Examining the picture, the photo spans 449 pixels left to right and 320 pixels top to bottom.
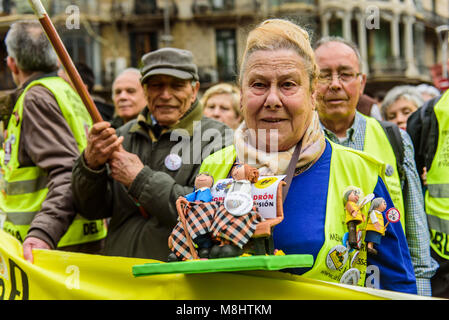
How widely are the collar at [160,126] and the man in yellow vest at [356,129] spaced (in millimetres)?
786

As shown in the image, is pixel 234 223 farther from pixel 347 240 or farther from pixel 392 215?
pixel 392 215

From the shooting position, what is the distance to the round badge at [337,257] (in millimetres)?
2330

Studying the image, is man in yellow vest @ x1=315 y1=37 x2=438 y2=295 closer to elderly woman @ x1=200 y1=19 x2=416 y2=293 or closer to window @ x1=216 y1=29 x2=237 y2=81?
elderly woman @ x1=200 y1=19 x2=416 y2=293

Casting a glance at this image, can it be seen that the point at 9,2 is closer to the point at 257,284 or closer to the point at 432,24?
the point at 432,24

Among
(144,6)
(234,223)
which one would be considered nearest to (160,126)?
(234,223)

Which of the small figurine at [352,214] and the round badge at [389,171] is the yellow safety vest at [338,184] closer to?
the small figurine at [352,214]

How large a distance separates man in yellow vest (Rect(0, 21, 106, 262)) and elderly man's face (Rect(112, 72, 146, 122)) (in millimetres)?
2089

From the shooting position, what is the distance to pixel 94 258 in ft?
9.61

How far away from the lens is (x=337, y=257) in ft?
7.71

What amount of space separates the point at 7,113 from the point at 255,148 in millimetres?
2394

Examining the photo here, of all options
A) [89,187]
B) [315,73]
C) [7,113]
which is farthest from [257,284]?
[7,113]

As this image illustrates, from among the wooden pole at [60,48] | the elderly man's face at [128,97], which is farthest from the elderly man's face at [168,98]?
the elderly man's face at [128,97]

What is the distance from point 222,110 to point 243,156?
358 cm

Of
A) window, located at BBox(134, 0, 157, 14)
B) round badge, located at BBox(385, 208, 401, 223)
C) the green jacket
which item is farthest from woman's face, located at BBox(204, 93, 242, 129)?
window, located at BBox(134, 0, 157, 14)
